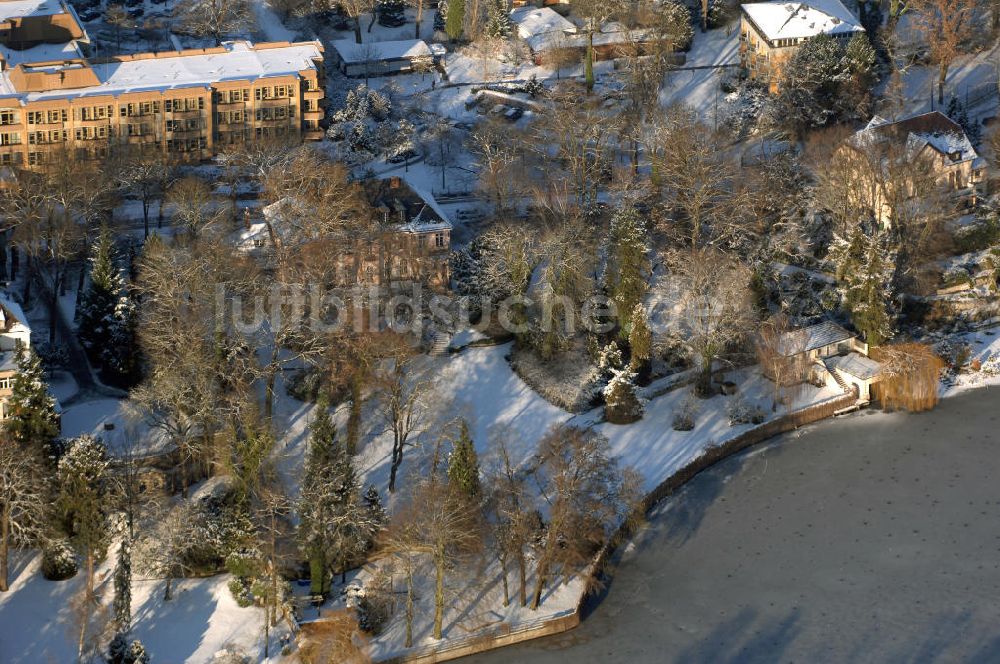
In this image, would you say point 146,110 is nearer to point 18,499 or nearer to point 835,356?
point 18,499

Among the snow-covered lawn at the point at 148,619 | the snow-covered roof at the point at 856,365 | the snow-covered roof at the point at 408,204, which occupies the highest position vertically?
the snow-covered roof at the point at 408,204

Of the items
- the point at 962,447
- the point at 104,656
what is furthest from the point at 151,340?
the point at 962,447

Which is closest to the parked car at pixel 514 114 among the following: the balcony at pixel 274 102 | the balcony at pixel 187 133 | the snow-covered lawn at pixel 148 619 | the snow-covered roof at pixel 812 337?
the balcony at pixel 274 102

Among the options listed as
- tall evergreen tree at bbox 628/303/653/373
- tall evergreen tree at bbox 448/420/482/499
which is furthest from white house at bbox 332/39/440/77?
tall evergreen tree at bbox 448/420/482/499

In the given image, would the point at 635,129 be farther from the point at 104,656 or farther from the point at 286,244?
the point at 104,656

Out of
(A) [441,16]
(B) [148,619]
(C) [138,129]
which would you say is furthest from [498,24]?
(B) [148,619]

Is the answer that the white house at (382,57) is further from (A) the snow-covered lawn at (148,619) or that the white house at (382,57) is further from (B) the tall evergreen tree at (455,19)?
(A) the snow-covered lawn at (148,619)

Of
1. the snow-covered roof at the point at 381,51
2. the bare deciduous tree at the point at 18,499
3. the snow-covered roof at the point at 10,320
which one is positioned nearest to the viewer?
the bare deciduous tree at the point at 18,499
